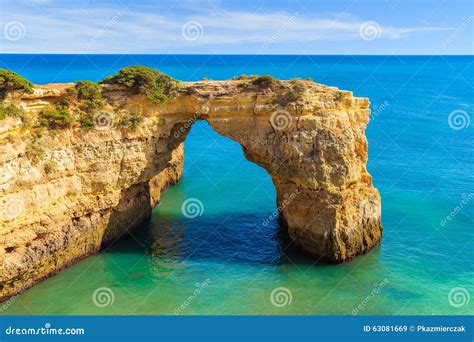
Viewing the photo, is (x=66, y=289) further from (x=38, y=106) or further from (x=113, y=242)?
(x=38, y=106)

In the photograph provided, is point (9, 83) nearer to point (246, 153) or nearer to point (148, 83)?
point (148, 83)

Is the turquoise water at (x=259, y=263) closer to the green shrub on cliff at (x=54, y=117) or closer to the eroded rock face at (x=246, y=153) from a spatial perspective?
the eroded rock face at (x=246, y=153)

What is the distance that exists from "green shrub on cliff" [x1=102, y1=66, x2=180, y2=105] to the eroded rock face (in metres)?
0.67

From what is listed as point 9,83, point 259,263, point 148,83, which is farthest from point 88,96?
point 259,263

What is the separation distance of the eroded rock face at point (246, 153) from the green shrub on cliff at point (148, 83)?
669 mm

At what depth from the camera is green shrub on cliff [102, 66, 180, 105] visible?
87.9ft

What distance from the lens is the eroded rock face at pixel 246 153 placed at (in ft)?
79.4

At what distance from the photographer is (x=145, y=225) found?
32.1 m

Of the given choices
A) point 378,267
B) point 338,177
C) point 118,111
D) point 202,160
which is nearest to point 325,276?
point 378,267

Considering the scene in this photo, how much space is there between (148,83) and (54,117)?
619 cm

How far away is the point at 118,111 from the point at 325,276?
16.7 m

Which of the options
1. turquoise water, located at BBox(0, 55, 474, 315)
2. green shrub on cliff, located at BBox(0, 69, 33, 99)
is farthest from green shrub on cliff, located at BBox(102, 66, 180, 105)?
turquoise water, located at BBox(0, 55, 474, 315)

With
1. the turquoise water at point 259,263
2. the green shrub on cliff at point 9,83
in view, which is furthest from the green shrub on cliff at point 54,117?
the turquoise water at point 259,263

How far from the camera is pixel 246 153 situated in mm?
28562
